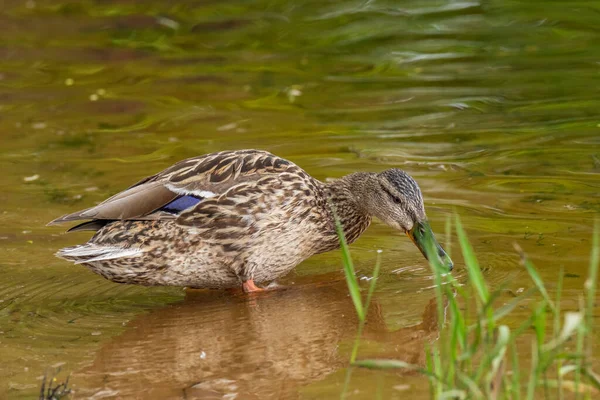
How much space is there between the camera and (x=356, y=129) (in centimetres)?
874

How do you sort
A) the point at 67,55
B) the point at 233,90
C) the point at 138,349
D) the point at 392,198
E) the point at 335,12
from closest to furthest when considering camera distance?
the point at 138,349 < the point at 392,198 < the point at 233,90 < the point at 67,55 < the point at 335,12

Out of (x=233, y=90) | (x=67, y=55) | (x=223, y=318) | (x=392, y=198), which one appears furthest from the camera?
(x=67, y=55)

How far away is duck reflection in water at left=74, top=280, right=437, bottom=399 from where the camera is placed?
4531mm

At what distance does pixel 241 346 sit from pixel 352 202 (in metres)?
1.56

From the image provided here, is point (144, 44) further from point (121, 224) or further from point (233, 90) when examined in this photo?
point (121, 224)

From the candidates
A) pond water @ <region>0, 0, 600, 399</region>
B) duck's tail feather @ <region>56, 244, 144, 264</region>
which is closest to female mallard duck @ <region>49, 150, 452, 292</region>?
duck's tail feather @ <region>56, 244, 144, 264</region>

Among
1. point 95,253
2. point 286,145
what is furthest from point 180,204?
point 286,145

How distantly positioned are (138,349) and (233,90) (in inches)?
211

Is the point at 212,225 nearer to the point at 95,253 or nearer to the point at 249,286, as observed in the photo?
the point at 249,286

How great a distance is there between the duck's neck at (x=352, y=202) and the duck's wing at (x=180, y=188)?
0.43 meters

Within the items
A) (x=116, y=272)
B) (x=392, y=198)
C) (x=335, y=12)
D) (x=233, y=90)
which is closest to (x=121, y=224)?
(x=116, y=272)

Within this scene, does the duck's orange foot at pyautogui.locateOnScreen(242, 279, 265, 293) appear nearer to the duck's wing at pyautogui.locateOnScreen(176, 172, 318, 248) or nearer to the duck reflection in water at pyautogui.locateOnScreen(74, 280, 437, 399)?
the duck reflection in water at pyautogui.locateOnScreen(74, 280, 437, 399)

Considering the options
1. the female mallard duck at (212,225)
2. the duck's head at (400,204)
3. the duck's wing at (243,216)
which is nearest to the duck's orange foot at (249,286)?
the female mallard duck at (212,225)

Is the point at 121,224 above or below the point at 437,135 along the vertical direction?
above
